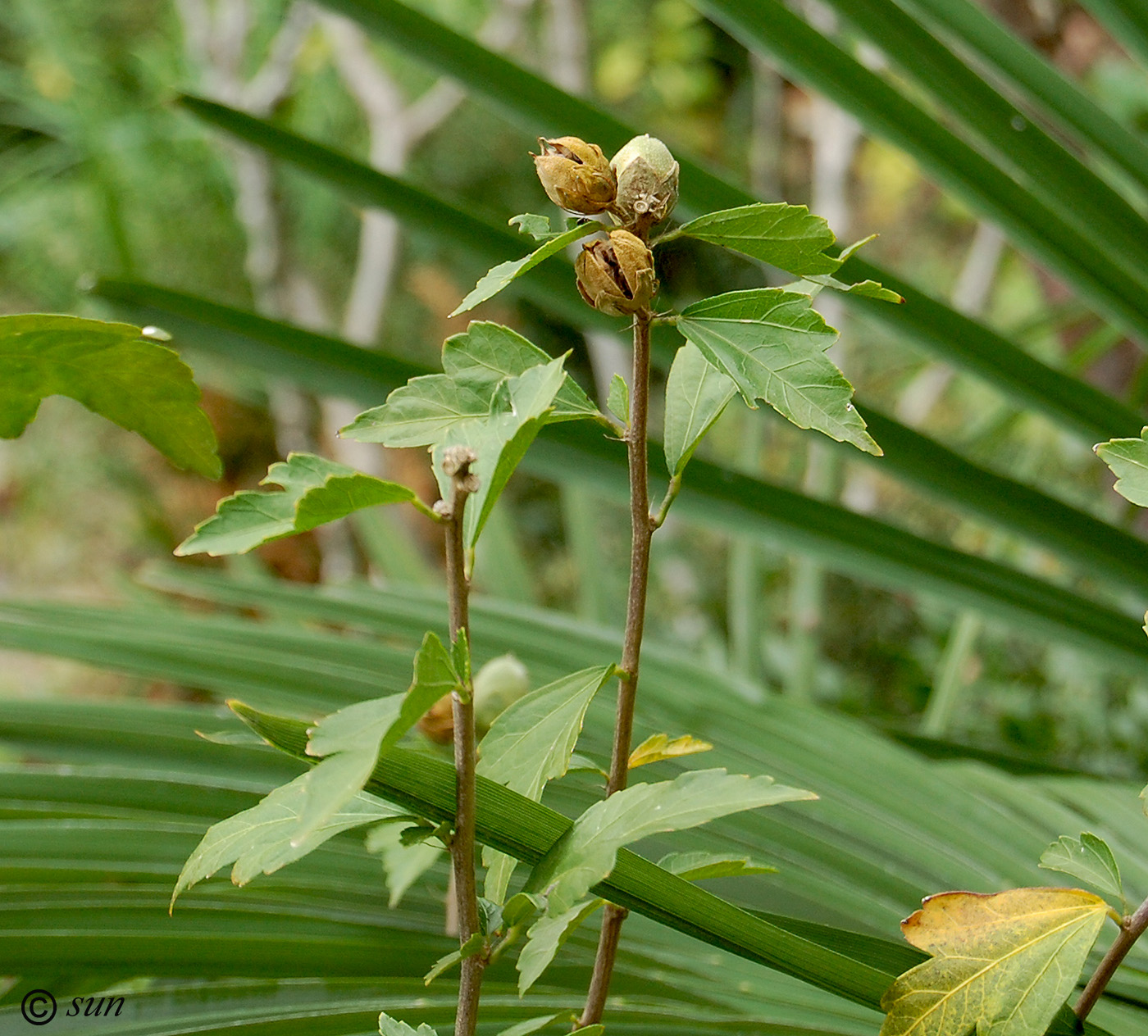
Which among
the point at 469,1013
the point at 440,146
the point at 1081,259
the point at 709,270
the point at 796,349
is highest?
the point at 440,146

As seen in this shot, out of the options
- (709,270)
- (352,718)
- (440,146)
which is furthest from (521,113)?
(440,146)

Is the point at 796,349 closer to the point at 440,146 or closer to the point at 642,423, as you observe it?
the point at 642,423

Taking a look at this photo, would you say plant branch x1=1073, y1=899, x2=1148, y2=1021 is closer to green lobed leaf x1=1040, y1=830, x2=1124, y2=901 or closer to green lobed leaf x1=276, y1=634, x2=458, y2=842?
green lobed leaf x1=1040, y1=830, x2=1124, y2=901

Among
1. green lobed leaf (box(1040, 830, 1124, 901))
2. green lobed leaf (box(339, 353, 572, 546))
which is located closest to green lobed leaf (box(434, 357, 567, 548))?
green lobed leaf (box(339, 353, 572, 546))

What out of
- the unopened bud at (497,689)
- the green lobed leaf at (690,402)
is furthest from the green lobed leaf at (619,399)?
the unopened bud at (497,689)

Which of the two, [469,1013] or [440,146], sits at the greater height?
[440,146]

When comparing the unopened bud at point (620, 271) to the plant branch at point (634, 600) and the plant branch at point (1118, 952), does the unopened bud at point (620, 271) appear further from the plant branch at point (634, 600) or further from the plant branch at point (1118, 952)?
the plant branch at point (1118, 952)

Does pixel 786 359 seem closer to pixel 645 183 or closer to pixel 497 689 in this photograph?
pixel 645 183
